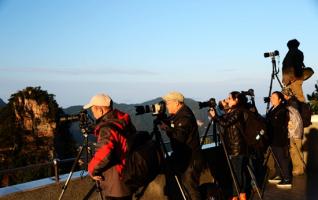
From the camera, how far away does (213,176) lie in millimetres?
7082

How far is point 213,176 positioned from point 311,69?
156 inches

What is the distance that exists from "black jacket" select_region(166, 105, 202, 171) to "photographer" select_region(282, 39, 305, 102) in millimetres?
4879

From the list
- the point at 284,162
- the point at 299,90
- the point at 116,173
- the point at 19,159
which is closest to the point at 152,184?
the point at 116,173

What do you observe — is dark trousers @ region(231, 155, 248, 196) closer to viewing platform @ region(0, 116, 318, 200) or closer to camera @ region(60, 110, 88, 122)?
viewing platform @ region(0, 116, 318, 200)

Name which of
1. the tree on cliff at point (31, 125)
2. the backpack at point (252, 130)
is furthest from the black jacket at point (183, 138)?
the tree on cliff at point (31, 125)

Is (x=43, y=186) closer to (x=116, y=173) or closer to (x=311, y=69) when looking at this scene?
(x=116, y=173)

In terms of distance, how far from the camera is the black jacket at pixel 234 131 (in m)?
5.77

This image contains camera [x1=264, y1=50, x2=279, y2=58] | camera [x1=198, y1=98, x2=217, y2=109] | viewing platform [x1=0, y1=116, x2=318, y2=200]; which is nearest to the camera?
viewing platform [x1=0, y1=116, x2=318, y2=200]

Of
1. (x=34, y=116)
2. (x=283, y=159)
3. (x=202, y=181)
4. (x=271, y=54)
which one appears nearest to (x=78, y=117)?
(x=202, y=181)

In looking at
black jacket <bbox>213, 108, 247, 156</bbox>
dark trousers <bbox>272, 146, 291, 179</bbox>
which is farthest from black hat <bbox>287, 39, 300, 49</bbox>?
black jacket <bbox>213, 108, 247, 156</bbox>

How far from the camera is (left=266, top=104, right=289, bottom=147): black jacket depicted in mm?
7336

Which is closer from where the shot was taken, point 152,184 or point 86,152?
point 86,152

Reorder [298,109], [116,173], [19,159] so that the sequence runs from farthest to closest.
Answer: [19,159] < [298,109] < [116,173]

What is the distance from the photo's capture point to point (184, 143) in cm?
511
